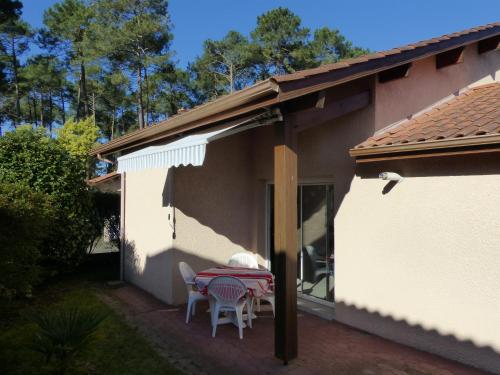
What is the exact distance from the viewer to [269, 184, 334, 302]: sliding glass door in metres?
14.8

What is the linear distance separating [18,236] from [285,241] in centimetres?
1037

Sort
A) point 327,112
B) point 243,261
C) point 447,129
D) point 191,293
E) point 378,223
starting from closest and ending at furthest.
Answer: point 447,129 < point 327,112 < point 378,223 < point 191,293 < point 243,261

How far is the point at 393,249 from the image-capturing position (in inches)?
476

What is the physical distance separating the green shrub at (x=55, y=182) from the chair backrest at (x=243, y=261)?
8.85m

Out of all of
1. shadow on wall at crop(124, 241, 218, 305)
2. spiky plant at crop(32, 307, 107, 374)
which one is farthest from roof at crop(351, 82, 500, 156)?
spiky plant at crop(32, 307, 107, 374)

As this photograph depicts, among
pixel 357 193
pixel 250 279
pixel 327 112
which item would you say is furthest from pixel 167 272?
pixel 327 112

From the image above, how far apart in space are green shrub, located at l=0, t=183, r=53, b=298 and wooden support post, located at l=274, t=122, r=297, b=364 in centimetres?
890

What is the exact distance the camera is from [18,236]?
46.1 feet

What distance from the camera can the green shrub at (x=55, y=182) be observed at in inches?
712

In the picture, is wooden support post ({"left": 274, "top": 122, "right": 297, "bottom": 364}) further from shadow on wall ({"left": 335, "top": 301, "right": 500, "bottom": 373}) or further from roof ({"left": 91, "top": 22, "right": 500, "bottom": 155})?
shadow on wall ({"left": 335, "top": 301, "right": 500, "bottom": 373})

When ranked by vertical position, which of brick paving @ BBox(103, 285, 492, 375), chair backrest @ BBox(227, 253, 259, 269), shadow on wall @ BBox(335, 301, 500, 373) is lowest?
brick paving @ BBox(103, 285, 492, 375)

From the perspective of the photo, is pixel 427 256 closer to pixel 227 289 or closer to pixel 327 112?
pixel 327 112

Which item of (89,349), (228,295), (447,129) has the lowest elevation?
(89,349)

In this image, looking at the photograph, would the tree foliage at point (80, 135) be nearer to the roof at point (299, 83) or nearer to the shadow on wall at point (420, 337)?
the roof at point (299, 83)
